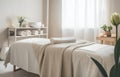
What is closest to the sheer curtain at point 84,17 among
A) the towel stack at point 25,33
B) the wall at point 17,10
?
the wall at point 17,10

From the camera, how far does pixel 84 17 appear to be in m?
4.43

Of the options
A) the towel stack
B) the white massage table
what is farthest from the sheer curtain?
the white massage table

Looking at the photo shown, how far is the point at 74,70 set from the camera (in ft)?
6.90

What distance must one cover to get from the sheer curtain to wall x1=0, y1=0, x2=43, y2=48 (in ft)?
2.51

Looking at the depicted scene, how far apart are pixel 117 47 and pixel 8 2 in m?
3.62

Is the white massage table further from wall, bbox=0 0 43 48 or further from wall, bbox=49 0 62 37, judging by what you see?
wall, bbox=49 0 62 37

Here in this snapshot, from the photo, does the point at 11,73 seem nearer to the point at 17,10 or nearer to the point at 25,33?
the point at 25,33

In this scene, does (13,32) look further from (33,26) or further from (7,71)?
(7,71)

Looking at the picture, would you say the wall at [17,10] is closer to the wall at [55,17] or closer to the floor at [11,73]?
the wall at [55,17]

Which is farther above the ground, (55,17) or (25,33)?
(55,17)

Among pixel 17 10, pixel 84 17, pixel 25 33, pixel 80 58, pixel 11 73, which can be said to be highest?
pixel 17 10

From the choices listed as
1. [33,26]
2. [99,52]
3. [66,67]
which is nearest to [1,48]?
[33,26]

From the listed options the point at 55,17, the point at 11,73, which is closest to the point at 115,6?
the point at 55,17

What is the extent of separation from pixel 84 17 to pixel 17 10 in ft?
5.76
